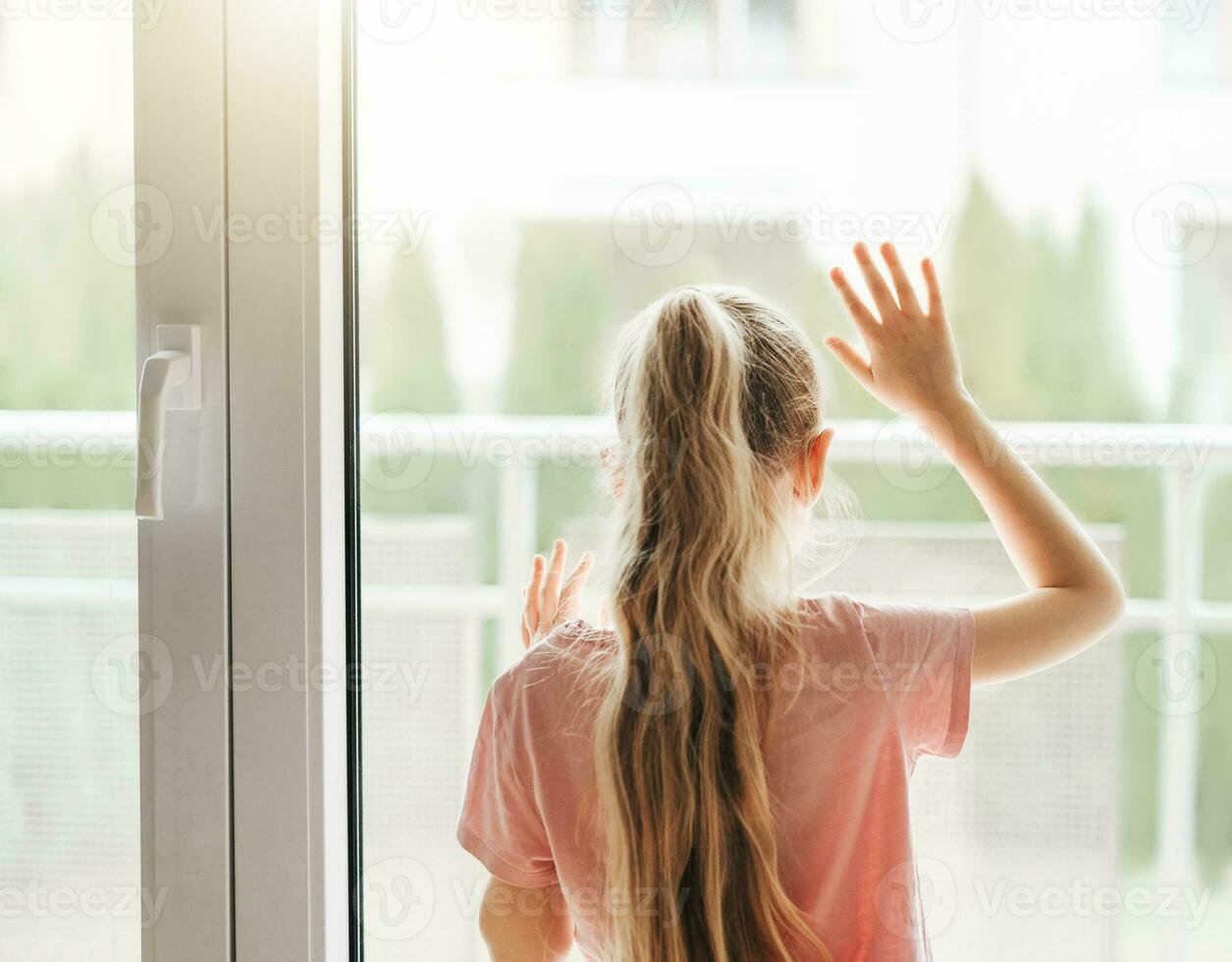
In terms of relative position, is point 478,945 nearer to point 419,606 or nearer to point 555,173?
point 419,606

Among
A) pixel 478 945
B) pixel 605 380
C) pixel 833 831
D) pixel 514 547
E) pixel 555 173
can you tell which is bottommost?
pixel 478 945

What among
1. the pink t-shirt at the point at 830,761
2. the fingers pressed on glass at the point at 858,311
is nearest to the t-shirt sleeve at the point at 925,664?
the pink t-shirt at the point at 830,761

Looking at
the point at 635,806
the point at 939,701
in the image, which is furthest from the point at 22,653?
the point at 939,701

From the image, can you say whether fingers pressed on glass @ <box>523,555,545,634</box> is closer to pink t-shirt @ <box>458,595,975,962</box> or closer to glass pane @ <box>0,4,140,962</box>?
pink t-shirt @ <box>458,595,975,962</box>

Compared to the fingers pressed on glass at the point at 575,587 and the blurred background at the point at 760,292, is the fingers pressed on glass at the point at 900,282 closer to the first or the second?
the blurred background at the point at 760,292

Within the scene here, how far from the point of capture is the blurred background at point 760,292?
0.94m

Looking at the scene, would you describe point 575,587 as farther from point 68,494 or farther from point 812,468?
point 68,494

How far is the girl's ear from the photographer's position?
2.80 ft

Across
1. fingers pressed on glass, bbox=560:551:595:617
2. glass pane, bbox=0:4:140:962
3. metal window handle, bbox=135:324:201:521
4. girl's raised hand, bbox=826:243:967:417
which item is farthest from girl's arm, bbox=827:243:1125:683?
glass pane, bbox=0:4:140:962

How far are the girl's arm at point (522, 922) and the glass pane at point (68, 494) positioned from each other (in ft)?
1.05

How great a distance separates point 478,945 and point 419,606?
34 centimetres

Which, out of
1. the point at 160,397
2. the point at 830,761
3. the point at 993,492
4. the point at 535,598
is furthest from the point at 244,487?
the point at 993,492

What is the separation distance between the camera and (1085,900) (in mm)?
970

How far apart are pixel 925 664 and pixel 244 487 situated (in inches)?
24.1
